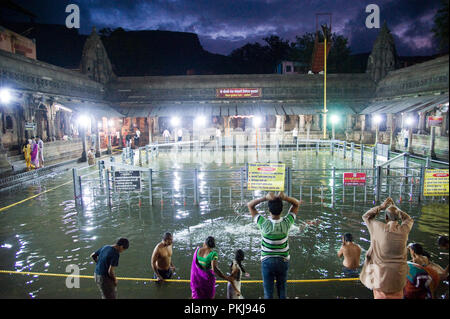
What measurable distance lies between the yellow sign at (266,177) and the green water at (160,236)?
109cm

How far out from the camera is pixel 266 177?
9.86 m

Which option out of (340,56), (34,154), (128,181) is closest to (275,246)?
(128,181)

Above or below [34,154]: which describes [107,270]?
below

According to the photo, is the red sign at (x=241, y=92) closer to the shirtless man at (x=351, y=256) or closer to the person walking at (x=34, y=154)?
the person walking at (x=34, y=154)

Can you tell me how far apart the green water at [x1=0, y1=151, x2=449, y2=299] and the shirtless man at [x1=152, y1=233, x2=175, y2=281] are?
21 cm

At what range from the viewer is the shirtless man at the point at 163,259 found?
5.67m

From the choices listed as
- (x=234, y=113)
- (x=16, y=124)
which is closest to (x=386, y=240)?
(x=16, y=124)

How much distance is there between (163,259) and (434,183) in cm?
867

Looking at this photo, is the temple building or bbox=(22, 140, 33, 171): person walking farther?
the temple building

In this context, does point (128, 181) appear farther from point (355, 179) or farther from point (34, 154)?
point (34, 154)

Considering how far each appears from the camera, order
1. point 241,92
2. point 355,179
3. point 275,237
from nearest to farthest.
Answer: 1. point 275,237
2. point 355,179
3. point 241,92

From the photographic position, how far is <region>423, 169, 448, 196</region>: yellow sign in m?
9.47

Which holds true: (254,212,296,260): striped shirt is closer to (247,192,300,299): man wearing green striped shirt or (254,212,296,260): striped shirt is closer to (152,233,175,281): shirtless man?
(247,192,300,299): man wearing green striped shirt

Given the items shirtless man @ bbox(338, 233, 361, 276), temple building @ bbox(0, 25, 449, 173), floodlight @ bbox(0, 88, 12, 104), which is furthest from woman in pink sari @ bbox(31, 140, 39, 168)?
shirtless man @ bbox(338, 233, 361, 276)
